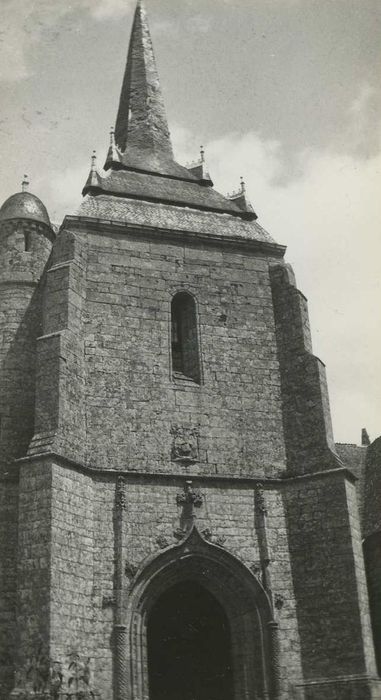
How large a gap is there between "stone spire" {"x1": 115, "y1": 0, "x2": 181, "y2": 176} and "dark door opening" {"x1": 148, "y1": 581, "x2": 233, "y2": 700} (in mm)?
10450

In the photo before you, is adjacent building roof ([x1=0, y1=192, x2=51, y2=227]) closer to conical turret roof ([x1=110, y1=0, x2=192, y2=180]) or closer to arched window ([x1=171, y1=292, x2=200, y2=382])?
conical turret roof ([x1=110, y1=0, x2=192, y2=180])

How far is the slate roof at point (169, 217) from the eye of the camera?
1688 cm

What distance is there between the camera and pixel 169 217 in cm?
1758

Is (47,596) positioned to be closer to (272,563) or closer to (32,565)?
(32,565)

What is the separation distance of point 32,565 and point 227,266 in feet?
25.0

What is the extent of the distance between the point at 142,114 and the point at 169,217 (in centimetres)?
620

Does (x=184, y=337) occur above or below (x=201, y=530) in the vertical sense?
above

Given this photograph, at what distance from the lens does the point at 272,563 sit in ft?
46.3

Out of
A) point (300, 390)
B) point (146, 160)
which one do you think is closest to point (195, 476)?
point (300, 390)

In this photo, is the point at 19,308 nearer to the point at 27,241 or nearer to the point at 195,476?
the point at 27,241

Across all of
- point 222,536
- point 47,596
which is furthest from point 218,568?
point 47,596

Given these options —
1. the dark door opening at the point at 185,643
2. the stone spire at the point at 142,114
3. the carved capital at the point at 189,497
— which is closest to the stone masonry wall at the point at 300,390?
the carved capital at the point at 189,497

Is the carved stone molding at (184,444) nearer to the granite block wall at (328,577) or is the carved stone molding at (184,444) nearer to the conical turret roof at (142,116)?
the granite block wall at (328,577)

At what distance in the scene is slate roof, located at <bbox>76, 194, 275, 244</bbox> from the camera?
664 inches
